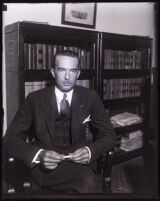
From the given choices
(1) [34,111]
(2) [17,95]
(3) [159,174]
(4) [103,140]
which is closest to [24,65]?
(2) [17,95]

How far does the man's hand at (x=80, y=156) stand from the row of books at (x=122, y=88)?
4.48 feet

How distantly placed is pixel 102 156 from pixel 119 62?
1.53m

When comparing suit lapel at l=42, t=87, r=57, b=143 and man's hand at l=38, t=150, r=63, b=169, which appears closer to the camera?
man's hand at l=38, t=150, r=63, b=169

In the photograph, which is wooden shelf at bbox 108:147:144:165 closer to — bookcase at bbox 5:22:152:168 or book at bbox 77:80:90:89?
bookcase at bbox 5:22:152:168

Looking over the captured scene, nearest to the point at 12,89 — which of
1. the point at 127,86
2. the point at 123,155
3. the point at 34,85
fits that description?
the point at 34,85

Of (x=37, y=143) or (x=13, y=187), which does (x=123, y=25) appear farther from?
(x=13, y=187)

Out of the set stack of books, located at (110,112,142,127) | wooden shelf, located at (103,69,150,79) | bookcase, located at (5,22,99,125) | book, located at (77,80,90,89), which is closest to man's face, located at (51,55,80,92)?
bookcase, located at (5,22,99,125)

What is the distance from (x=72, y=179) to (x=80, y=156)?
0.57ft

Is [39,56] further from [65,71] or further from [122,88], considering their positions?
[122,88]

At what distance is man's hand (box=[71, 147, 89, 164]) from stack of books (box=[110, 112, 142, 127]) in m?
1.41

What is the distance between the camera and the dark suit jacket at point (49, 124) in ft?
5.72

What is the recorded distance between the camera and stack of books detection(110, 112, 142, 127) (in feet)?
Result: 10.3

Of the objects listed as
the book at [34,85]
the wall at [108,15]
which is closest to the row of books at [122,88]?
the wall at [108,15]

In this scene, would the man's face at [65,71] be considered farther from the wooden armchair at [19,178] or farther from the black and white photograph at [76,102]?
the wooden armchair at [19,178]
